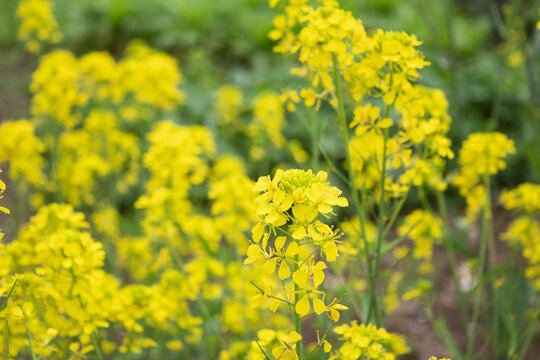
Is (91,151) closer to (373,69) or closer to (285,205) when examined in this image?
(373,69)

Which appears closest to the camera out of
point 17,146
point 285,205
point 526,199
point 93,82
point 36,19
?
point 285,205

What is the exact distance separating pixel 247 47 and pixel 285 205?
6092 millimetres

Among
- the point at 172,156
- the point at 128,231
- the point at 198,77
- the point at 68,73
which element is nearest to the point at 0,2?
the point at 198,77

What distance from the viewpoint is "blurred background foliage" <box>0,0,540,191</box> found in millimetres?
5320

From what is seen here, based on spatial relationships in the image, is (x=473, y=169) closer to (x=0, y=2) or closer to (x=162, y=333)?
(x=162, y=333)

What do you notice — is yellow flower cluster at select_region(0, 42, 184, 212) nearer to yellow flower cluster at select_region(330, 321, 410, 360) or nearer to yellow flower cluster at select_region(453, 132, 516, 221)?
yellow flower cluster at select_region(453, 132, 516, 221)

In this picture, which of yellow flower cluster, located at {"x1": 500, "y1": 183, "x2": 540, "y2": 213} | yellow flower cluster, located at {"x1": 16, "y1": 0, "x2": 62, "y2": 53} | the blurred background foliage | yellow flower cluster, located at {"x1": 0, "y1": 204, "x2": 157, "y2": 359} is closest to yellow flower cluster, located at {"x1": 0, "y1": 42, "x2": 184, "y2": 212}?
yellow flower cluster, located at {"x1": 16, "y1": 0, "x2": 62, "y2": 53}

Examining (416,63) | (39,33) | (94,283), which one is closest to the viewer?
(416,63)

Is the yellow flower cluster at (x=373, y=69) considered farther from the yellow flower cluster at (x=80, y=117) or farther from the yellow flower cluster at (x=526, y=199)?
the yellow flower cluster at (x=80, y=117)

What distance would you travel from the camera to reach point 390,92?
1588 millimetres

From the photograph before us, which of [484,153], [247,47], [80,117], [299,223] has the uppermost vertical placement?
[247,47]

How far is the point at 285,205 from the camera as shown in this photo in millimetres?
1146

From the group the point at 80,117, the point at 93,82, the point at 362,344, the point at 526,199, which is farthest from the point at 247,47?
the point at 362,344

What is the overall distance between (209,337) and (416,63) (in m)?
1.60
